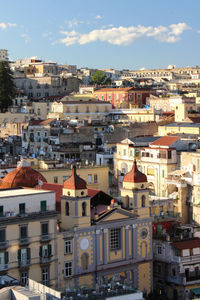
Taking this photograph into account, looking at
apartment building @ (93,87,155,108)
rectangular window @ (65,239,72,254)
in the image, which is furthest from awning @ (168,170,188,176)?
apartment building @ (93,87,155,108)

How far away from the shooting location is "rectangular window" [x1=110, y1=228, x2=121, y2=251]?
168ft

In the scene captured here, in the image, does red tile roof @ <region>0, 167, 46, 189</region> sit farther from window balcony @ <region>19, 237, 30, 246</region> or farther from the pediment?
window balcony @ <region>19, 237, 30, 246</region>

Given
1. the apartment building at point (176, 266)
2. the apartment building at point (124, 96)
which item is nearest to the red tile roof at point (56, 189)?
the apartment building at point (176, 266)

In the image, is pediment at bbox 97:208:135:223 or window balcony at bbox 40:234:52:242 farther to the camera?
pediment at bbox 97:208:135:223

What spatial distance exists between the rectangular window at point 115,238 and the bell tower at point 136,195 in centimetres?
221

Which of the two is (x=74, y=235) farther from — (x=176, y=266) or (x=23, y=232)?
(x=176, y=266)

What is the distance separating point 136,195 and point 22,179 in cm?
877

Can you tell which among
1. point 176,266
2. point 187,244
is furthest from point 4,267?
point 187,244

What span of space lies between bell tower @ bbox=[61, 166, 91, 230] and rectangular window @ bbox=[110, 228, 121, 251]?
2270 mm

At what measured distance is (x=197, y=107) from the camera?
10444 cm

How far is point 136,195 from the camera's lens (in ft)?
173

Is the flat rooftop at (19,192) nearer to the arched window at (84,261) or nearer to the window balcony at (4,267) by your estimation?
the window balcony at (4,267)

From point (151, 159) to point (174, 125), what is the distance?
1642 cm

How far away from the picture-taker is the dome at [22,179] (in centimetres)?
5397
